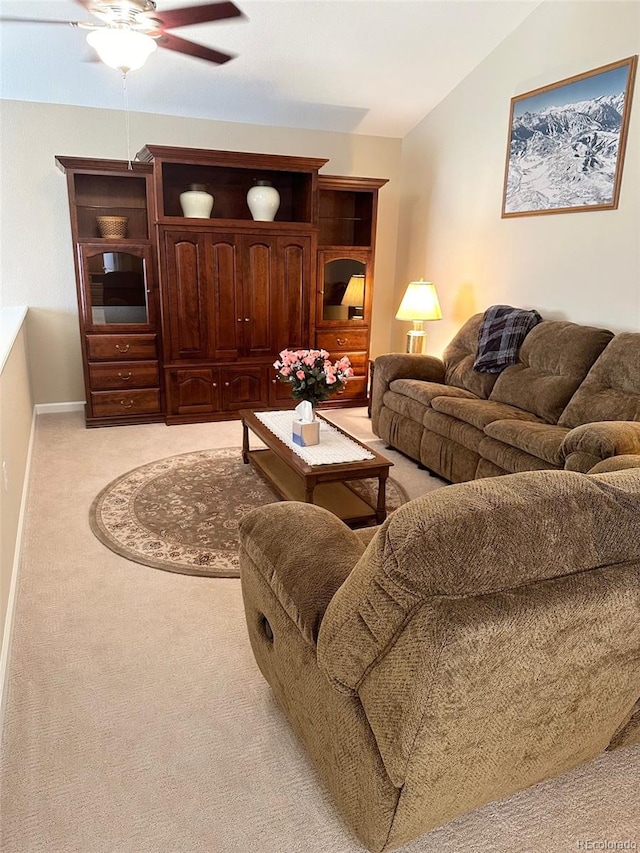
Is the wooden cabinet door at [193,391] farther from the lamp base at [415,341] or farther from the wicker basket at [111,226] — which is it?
the lamp base at [415,341]

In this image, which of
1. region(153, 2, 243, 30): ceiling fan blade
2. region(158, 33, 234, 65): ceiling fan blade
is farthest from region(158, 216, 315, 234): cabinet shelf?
region(153, 2, 243, 30): ceiling fan blade

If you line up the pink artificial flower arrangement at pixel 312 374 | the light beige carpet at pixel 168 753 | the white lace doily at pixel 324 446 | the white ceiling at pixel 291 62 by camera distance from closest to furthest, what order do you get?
the light beige carpet at pixel 168 753
the white lace doily at pixel 324 446
the pink artificial flower arrangement at pixel 312 374
the white ceiling at pixel 291 62

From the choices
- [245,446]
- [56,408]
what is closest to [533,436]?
[245,446]

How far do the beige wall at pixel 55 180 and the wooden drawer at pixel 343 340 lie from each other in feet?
Answer: 4.98

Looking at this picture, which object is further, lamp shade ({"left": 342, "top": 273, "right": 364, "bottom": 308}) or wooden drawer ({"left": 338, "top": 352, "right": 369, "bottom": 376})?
wooden drawer ({"left": 338, "top": 352, "right": 369, "bottom": 376})

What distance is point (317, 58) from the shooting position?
4.24 m

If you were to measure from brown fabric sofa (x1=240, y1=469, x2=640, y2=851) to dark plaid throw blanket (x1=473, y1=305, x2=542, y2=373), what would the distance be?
281cm

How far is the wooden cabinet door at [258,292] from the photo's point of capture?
4.98m

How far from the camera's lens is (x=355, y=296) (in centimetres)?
550

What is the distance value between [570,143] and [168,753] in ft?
13.3

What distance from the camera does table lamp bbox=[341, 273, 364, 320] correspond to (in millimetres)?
5469

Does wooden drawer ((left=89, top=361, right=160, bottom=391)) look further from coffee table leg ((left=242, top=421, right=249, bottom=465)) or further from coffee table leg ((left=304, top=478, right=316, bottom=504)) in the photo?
coffee table leg ((left=304, top=478, right=316, bottom=504))

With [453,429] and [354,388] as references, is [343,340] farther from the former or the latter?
[453,429]

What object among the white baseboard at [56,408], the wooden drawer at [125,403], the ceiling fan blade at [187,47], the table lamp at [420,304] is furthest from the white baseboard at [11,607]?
the table lamp at [420,304]
